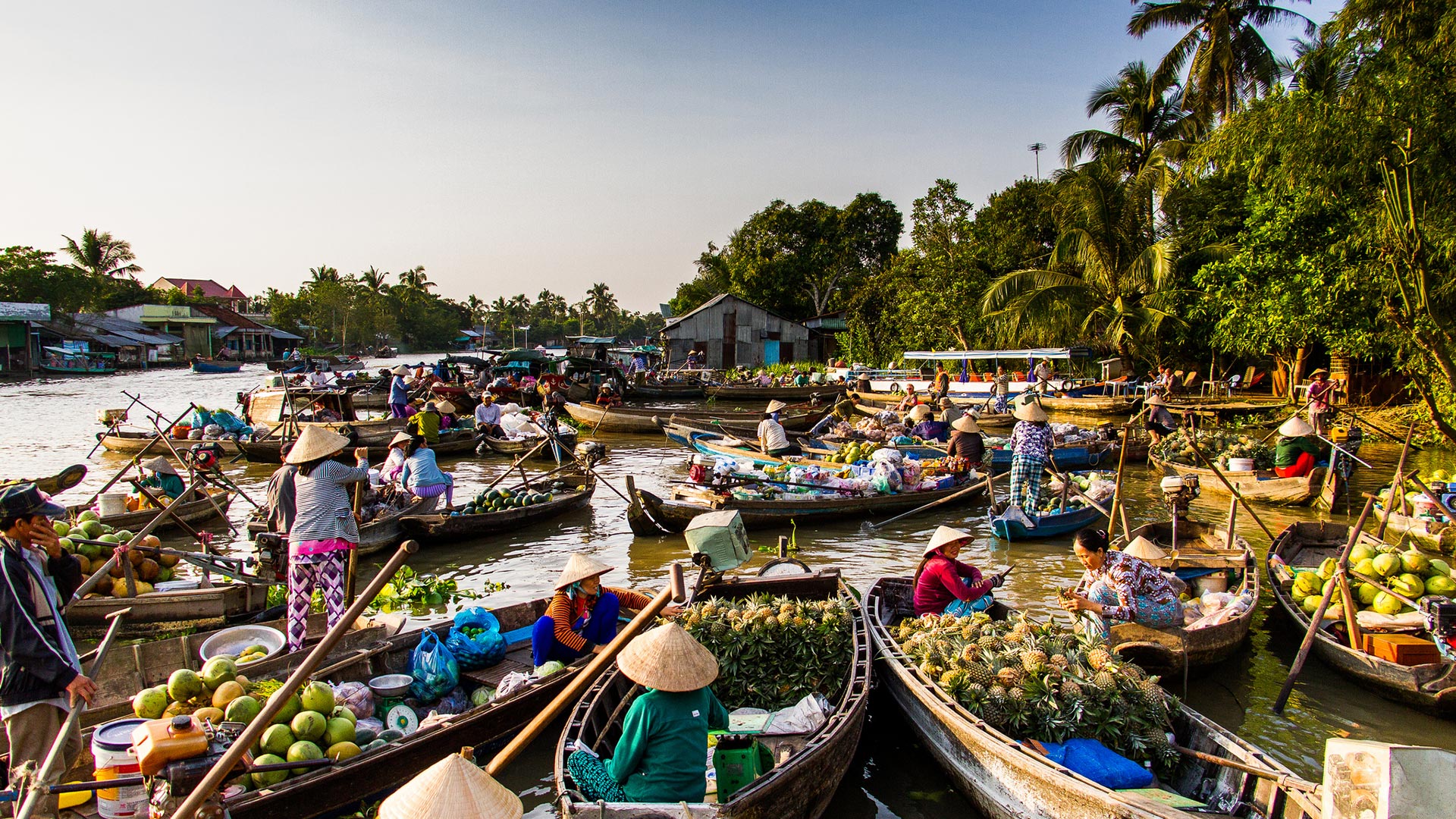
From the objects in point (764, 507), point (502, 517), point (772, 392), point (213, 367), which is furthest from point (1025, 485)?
point (213, 367)

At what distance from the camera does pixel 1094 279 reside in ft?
85.1

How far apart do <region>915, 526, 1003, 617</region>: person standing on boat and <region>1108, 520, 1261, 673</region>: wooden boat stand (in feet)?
3.20

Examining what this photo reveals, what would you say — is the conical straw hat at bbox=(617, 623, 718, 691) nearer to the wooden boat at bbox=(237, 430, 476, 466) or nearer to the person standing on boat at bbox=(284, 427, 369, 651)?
the person standing on boat at bbox=(284, 427, 369, 651)

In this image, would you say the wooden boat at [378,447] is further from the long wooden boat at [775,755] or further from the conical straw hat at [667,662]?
the conical straw hat at [667,662]

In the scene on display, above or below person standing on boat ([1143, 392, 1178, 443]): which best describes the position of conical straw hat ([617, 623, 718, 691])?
below

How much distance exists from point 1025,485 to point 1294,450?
15.5 feet

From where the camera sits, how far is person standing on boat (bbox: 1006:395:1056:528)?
10.2 meters

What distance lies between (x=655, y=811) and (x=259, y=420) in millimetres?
21617

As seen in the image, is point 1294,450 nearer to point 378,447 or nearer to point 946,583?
point 946,583

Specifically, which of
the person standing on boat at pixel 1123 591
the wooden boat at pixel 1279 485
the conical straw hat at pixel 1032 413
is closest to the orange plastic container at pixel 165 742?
the person standing on boat at pixel 1123 591

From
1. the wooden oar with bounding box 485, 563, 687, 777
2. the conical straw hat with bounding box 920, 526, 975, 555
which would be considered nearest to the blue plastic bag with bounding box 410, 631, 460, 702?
the wooden oar with bounding box 485, 563, 687, 777

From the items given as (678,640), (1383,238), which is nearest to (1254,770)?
(678,640)

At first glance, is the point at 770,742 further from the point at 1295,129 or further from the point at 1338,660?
the point at 1295,129

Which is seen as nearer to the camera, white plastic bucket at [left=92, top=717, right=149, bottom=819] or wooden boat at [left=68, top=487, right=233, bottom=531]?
white plastic bucket at [left=92, top=717, right=149, bottom=819]
